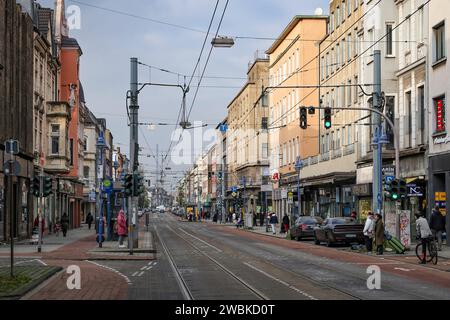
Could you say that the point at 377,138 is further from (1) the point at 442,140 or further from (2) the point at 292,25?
(2) the point at 292,25

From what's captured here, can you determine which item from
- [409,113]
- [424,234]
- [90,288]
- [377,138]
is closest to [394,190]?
[377,138]

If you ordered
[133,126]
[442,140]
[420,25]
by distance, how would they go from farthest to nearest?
[420,25] → [442,140] → [133,126]

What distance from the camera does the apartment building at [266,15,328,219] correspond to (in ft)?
219

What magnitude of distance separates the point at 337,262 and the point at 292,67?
156 ft

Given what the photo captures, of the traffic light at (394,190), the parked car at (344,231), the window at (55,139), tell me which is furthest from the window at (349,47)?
the traffic light at (394,190)

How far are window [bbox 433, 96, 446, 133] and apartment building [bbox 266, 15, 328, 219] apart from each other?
24820 mm

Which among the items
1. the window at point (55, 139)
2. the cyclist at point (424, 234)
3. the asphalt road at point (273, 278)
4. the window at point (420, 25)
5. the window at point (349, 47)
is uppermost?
the window at point (349, 47)

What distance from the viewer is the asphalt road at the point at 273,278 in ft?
51.9

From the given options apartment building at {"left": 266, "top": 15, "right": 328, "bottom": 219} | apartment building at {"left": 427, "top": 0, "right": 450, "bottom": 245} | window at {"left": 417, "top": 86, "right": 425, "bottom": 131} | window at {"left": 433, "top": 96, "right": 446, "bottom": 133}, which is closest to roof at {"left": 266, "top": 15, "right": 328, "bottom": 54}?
apartment building at {"left": 266, "top": 15, "right": 328, "bottom": 219}

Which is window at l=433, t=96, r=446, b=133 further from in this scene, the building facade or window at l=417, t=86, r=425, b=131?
the building facade

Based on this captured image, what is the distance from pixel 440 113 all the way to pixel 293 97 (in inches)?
1454

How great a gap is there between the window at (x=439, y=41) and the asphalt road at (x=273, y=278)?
1164 centimetres

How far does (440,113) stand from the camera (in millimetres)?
35188

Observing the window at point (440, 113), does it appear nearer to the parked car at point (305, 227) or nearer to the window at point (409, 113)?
the window at point (409, 113)
